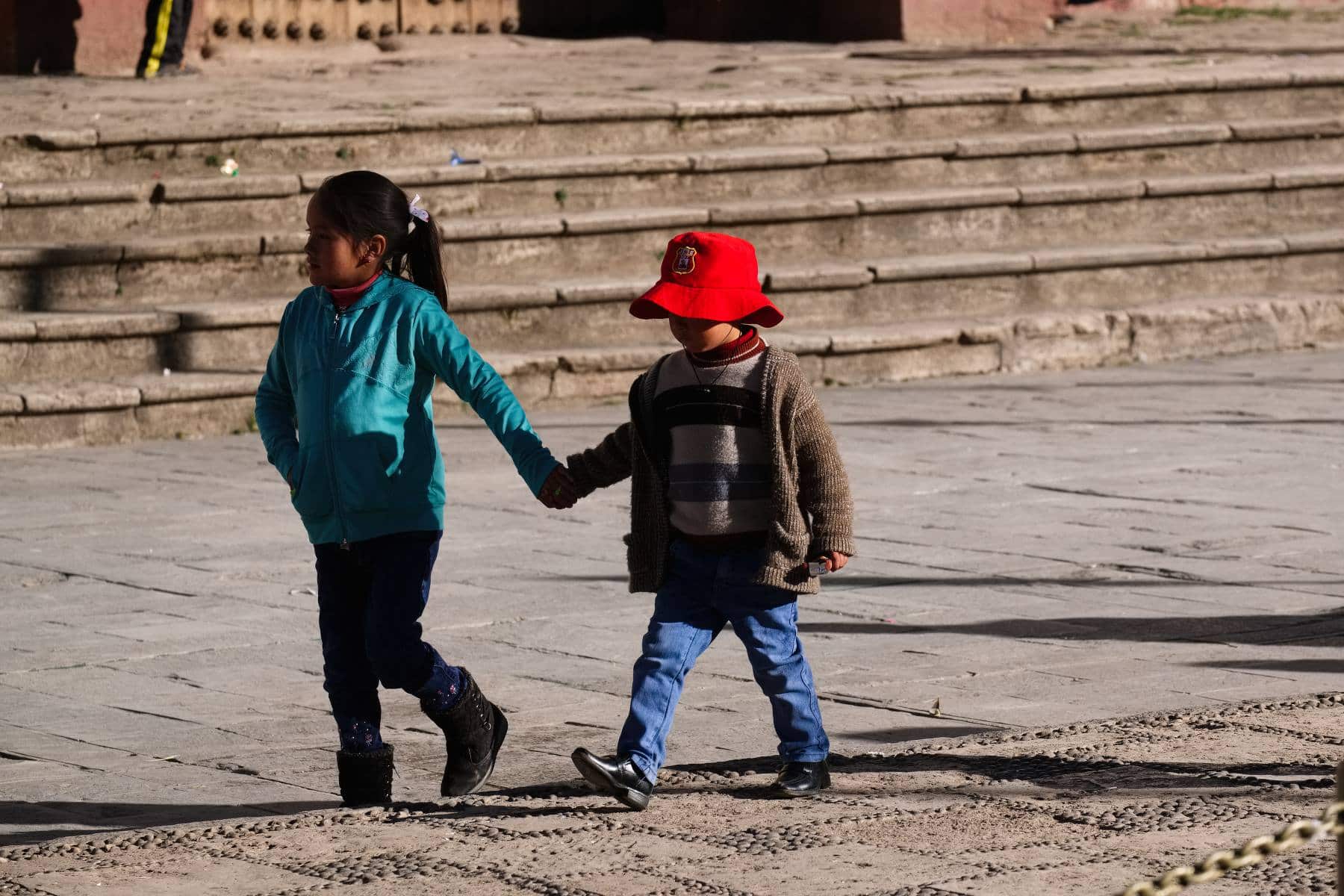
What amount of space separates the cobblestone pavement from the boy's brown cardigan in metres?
0.46

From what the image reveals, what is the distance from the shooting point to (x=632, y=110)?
12664 mm

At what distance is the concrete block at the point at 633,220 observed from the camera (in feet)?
39.1

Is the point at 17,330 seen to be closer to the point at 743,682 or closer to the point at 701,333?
the point at 743,682

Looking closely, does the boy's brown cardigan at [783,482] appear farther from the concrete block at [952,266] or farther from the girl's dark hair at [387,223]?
the concrete block at [952,266]

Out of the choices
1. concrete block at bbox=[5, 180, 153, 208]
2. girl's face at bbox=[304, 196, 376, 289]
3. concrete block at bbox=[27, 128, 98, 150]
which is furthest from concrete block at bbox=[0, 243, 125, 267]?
girl's face at bbox=[304, 196, 376, 289]

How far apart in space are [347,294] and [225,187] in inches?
276

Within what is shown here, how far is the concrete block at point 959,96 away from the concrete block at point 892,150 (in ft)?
0.83

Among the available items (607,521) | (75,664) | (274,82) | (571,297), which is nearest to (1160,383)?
(571,297)

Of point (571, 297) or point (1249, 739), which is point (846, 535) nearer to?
point (1249, 739)

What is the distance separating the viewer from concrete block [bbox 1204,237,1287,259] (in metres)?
13.2

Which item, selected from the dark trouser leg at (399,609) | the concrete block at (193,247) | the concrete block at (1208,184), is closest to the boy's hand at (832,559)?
the dark trouser leg at (399,609)

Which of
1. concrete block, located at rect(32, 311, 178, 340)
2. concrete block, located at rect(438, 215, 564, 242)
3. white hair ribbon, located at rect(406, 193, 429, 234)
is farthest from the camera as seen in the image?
concrete block, located at rect(438, 215, 564, 242)

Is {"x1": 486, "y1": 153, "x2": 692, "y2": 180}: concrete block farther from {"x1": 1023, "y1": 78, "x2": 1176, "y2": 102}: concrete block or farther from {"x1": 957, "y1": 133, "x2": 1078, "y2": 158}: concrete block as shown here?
{"x1": 1023, "y1": 78, "x2": 1176, "y2": 102}: concrete block

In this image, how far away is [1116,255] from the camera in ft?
42.3
